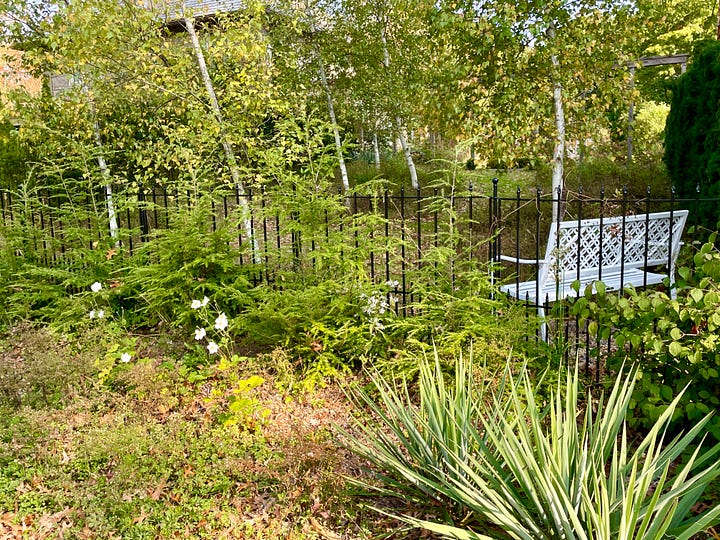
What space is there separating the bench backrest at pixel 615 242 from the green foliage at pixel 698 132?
1.66 m

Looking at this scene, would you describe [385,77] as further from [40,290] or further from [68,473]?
[68,473]

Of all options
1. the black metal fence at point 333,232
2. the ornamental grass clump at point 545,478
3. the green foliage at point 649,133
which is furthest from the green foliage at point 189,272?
the green foliage at point 649,133

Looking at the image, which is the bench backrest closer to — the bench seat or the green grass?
the bench seat

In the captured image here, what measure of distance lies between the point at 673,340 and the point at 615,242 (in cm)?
221

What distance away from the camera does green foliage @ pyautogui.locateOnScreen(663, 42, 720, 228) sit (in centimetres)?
675

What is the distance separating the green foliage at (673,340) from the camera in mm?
2984

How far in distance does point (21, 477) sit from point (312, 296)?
6.65 feet

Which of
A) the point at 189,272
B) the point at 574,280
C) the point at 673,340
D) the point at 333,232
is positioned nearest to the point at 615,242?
the point at 574,280

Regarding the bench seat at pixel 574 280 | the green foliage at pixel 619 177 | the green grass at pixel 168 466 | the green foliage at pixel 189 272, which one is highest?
the green foliage at pixel 619 177

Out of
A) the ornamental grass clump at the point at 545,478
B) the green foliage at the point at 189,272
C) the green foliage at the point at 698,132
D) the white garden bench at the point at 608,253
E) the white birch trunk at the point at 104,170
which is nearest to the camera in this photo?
the ornamental grass clump at the point at 545,478

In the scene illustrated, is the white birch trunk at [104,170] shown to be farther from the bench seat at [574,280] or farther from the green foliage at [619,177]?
the green foliage at [619,177]

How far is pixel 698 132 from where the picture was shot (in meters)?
7.20

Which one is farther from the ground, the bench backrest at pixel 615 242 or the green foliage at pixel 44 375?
the bench backrest at pixel 615 242

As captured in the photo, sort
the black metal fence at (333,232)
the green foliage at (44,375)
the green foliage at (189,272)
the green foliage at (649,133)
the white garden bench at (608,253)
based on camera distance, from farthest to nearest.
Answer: the green foliage at (649,133), the white garden bench at (608,253), the green foliage at (189,272), the black metal fence at (333,232), the green foliage at (44,375)
